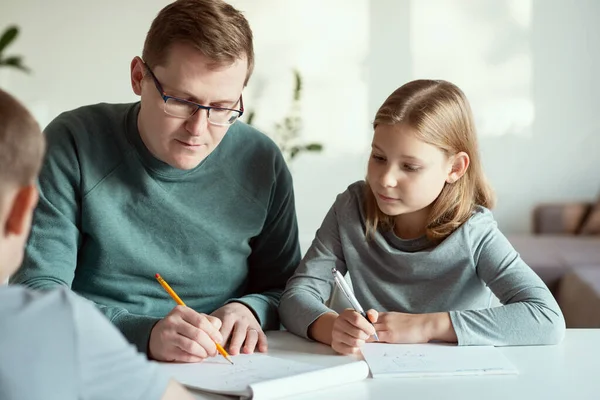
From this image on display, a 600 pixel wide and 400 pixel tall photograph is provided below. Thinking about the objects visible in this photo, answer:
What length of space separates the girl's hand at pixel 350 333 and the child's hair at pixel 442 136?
13.6 inches

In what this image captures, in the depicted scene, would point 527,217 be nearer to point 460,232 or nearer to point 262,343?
point 460,232

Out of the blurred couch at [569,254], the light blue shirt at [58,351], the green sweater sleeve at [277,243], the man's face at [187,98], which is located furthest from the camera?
the blurred couch at [569,254]

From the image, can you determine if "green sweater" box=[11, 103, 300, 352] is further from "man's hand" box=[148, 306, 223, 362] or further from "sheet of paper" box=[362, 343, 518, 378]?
"sheet of paper" box=[362, 343, 518, 378]

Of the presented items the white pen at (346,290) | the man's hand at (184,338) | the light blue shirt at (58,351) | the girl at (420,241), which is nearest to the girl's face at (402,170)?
Result: the girl at (420,241)

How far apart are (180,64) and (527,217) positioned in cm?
444

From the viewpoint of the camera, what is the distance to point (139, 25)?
5.32 metres

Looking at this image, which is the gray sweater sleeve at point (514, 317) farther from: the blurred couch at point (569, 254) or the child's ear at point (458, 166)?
the blurred couch at point (569, 254)

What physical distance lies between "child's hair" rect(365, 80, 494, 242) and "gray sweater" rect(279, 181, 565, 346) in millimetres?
28

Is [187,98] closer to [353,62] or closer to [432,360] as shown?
[432,360]

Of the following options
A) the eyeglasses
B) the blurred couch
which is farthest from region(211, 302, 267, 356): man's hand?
the blurred couch

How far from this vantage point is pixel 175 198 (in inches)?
68.9

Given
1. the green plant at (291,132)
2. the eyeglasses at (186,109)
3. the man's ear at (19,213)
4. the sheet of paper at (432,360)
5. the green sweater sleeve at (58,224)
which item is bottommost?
the green plant at (291,132)

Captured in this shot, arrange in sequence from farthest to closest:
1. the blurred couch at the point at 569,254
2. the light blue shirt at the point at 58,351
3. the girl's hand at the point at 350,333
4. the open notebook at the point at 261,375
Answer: the blurred couch at the point at 569,254, the girl's hand at the point at 350,333, the open notebook at the point at 261,375, the light blue shirt at the point at 58,351

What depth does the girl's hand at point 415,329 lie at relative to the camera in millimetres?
1489
